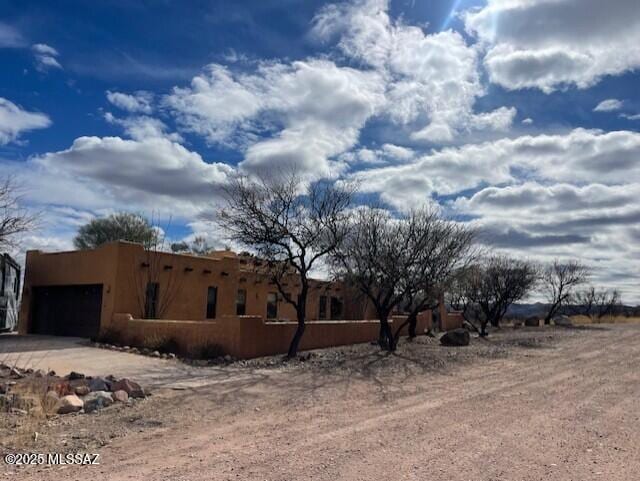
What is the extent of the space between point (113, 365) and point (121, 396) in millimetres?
5427

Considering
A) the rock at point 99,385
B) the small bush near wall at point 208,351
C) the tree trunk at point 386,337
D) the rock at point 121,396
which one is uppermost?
the tree trunk at point 386,337

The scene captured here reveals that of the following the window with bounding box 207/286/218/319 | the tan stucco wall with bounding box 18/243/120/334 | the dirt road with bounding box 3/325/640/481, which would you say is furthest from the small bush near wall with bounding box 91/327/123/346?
the dirt road with bounding box 3/325/640/481

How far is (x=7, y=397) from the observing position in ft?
32.0

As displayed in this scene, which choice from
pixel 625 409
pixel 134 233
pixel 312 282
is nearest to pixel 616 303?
pixel 312 282

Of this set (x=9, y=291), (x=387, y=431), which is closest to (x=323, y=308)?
(x=9, y=291)

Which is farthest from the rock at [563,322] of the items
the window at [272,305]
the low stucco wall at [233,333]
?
the low stucco wall at [233,333]

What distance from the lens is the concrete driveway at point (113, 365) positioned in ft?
45.5

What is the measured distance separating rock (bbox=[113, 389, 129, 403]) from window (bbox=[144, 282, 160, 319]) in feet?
45.9

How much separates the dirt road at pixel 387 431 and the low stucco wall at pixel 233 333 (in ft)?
10.7

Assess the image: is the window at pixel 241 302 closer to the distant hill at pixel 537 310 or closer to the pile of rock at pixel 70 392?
the pile of rock at pixel 70 392

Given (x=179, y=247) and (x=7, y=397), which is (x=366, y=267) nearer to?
(x=7, y=397)

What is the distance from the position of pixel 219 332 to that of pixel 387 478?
13.1 metres

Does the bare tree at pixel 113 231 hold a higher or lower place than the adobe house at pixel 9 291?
higher

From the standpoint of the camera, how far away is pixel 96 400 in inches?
403
